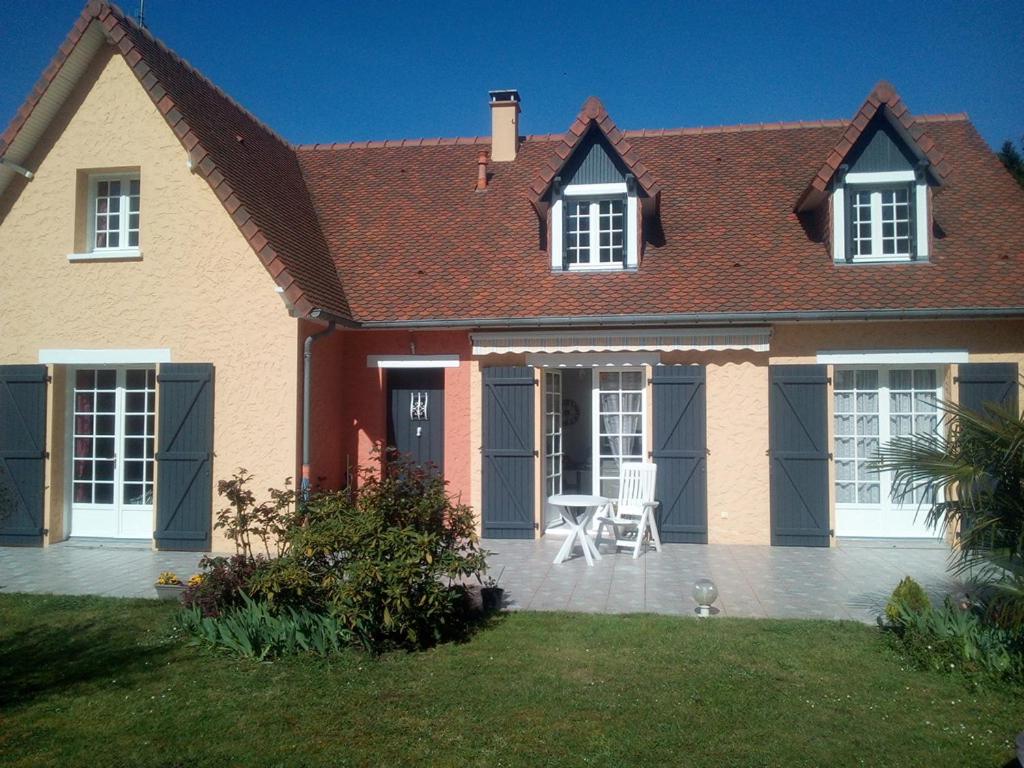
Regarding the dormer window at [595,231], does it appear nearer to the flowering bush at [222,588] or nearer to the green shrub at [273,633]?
the flowering bush at [222,588]

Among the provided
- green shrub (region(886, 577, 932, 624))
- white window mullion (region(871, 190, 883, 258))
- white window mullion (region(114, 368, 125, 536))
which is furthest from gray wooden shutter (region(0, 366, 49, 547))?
white window mullion (region(871, 190, 883, 258))

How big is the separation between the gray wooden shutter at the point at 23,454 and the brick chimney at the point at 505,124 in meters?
10.7

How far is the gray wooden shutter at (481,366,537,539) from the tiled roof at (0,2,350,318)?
124 inches

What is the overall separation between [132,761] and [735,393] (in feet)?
35.2

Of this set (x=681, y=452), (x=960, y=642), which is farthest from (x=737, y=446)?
(x=960, y=642)

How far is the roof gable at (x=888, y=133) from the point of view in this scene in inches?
560

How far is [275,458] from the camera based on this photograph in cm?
1295

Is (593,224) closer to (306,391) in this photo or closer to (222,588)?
(306,391)

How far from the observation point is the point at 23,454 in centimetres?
1356

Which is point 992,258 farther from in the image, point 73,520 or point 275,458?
point 73,520

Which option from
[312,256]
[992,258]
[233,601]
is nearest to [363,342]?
[312,256]

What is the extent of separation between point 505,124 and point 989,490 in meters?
14.4

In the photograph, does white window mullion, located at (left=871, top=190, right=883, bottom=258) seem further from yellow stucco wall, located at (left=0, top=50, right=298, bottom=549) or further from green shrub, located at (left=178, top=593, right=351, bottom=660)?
green shrub, located at (left=178, top=593, right=351, bottom=660)

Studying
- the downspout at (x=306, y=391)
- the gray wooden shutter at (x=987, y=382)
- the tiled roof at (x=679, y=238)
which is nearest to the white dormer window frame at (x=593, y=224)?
the tiled roof at (x=679, y=238)
